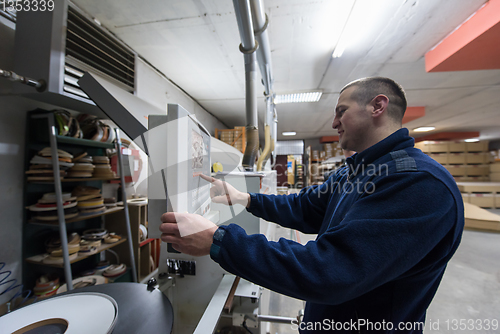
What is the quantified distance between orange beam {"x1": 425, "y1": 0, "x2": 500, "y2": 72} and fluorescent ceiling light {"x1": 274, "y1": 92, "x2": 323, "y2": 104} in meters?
1.72

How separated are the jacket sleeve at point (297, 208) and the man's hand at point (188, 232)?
54cm

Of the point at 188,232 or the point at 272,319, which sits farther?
the point at 272,319

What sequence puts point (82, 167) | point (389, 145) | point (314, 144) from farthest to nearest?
point (314, 144) < point (82, 167) < point (389, 145)

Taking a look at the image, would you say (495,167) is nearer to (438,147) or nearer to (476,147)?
(476,147)

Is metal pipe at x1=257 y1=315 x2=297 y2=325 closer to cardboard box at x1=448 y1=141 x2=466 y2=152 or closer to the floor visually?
the floor

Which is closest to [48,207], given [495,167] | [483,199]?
[483,199]

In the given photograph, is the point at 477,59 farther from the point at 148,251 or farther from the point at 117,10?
the point at 148,251

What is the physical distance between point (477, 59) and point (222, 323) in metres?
3.55

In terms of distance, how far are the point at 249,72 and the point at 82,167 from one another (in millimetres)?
1698

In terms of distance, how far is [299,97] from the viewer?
404cm

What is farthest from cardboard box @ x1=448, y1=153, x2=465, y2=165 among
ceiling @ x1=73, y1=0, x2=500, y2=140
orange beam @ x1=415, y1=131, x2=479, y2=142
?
ceiling @ x1=73, y1=0, x2=500, y2=140

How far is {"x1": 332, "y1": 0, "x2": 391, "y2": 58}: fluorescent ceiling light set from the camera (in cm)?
172

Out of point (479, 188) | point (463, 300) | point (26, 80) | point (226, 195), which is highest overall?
point (26, 80)

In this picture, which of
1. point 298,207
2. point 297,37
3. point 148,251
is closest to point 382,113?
point 298,207
